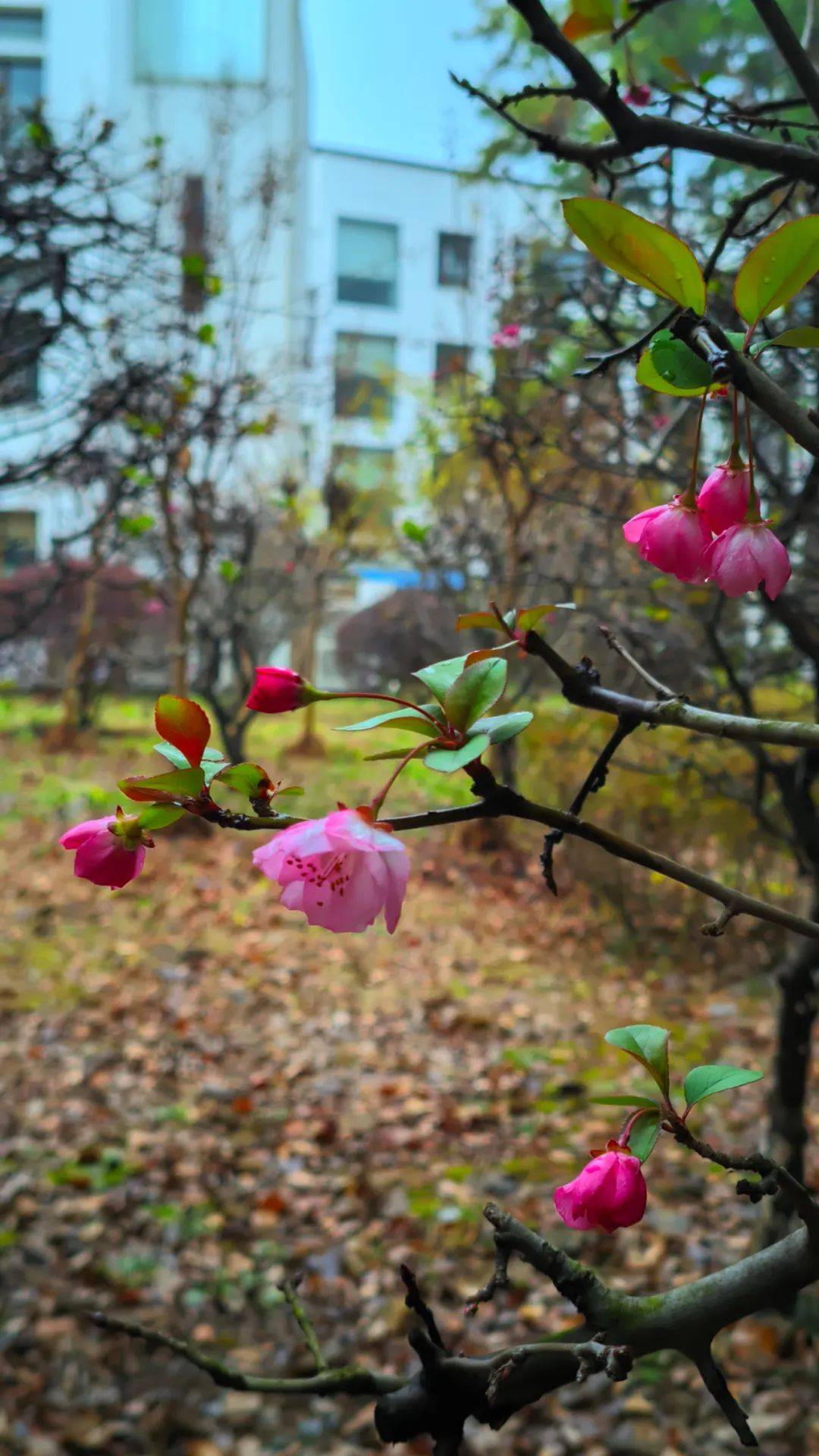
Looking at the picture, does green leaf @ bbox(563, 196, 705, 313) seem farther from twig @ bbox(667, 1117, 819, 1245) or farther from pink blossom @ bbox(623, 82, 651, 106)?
pink blossom @ bbox(623, 82, 651, 106)

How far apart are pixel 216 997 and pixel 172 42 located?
13632mm

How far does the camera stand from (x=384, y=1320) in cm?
239

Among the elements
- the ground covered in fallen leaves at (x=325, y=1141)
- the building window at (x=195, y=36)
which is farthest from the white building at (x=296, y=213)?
the ground covered in fallen leaves at (x=325, y=1141)

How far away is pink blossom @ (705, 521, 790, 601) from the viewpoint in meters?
0.57

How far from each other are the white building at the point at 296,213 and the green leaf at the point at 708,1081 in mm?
4431

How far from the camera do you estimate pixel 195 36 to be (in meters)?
13.5

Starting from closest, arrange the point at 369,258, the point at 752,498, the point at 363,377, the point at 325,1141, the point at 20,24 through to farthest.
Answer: the point at 752,498 → the point at 325,1141 → the point at 363,377 → the point at 20,24 → the point at 369,258

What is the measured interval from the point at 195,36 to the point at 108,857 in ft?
52.3

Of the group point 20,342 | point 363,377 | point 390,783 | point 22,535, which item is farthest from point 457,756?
point 22,535

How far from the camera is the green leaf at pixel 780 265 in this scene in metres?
0.49

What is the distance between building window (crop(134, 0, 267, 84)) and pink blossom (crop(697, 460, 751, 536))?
14.9m

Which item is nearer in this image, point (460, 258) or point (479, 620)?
point (479, 620)

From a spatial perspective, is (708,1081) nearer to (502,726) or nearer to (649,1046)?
(649,1046)

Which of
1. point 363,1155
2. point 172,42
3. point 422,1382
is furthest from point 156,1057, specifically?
point 172,42
